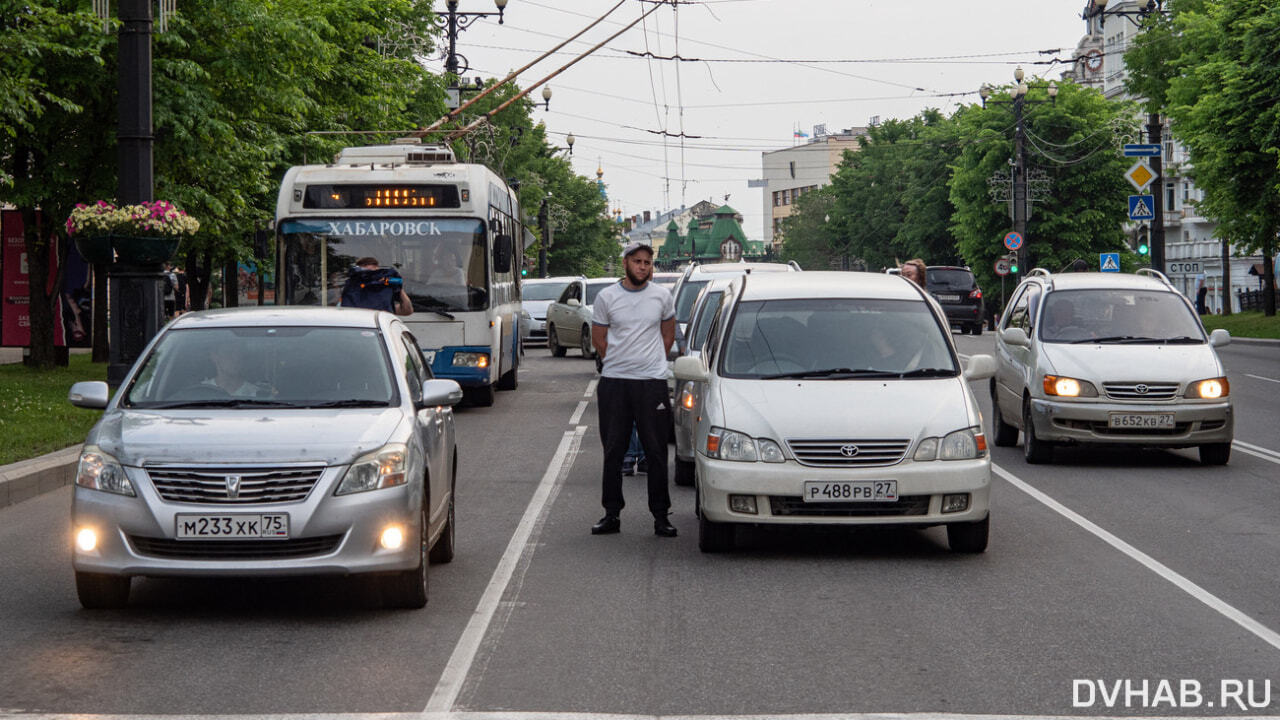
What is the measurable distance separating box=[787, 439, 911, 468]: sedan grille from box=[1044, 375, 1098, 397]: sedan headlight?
588 cm

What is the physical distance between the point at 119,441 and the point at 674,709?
3.23m

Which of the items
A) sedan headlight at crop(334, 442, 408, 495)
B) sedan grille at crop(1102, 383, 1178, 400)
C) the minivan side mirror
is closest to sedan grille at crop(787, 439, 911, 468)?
sedan headlight at crop(334, 442, 408, 495)

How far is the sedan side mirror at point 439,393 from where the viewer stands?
889 centimetres

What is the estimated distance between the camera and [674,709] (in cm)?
616

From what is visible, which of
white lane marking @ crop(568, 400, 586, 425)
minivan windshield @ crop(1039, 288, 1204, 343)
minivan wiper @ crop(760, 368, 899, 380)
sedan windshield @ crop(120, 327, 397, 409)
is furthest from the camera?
white lane marking @ crop(568, 400, 586, 425)

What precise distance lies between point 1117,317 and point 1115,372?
1098mm

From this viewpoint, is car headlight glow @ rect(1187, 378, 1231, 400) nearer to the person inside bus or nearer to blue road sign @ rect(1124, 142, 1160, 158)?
the person inside bus

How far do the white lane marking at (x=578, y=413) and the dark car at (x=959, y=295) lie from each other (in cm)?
2655

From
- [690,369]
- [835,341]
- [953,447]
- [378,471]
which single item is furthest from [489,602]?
[835,341]

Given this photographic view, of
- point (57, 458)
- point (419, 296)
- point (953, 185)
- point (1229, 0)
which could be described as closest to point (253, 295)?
point (953, 185)

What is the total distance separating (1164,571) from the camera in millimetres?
9375

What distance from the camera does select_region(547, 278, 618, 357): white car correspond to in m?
34.9

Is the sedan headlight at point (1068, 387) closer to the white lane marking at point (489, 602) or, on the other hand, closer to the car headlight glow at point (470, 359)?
the white lane marking at point (489, 602)

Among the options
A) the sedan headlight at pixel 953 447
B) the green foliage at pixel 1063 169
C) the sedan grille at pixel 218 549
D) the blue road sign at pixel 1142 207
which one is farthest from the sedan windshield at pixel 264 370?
the green foliage at pixel 1063 169
